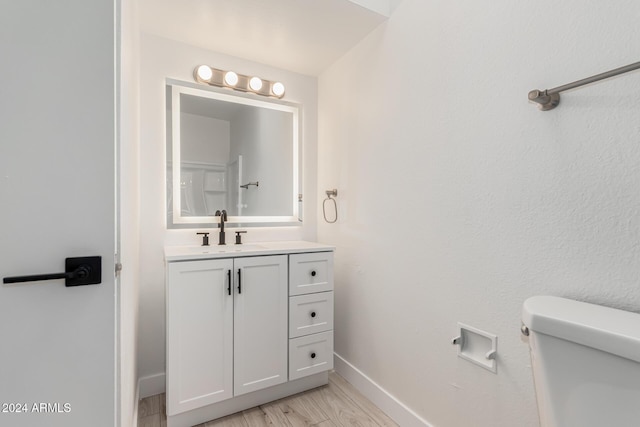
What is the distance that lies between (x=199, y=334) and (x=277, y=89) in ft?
5.79

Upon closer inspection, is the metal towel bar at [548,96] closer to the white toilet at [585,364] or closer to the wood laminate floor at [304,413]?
the white toilet at [585,364]

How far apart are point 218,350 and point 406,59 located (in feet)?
6.08

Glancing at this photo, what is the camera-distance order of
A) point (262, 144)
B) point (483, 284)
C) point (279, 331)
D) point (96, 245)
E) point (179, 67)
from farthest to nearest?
point (262, 144) → point (179, 67) → point (279, 331) → point (483, 284) → point (96, 245)

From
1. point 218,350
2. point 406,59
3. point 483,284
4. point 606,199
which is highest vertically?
point 406,59

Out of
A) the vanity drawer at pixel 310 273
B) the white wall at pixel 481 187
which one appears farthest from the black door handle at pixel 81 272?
the white wall at pixel 481 187

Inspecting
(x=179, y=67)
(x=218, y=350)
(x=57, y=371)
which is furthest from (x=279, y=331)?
(x=179, y=67)

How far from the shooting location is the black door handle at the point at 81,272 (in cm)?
75

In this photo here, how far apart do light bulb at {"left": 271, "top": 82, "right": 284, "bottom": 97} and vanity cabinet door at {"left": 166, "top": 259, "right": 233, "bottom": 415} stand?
1.36 m

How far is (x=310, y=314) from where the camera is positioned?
1.80 meters

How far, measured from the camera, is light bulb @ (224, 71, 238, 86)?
200 cm

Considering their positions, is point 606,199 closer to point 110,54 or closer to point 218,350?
point 110,54

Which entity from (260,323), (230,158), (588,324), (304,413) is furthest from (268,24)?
(304,413)

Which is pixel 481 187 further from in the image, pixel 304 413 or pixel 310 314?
pixel 304 413

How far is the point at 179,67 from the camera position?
1.89 meters
